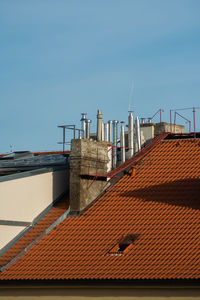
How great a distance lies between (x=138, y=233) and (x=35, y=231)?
4603mm

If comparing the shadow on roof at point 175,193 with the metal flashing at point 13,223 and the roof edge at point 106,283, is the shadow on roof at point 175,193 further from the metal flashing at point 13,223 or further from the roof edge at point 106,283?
the roof edge at point 106,283

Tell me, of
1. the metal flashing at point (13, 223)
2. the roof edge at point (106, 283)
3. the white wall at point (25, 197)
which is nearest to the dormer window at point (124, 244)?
the roof edge at point (106, 283)

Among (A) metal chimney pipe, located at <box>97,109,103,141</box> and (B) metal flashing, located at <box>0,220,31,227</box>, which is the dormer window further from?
(A) metal chimney pipe, located at <box>97,109,103,141</box>

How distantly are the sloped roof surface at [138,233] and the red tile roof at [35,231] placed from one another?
472 mm

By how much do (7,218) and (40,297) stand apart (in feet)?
13.4

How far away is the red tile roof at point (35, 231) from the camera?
99.1ft

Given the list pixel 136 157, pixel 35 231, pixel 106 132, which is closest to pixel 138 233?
pixel 35 231

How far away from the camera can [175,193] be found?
103 ft

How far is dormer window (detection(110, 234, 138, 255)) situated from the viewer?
28.5 meters

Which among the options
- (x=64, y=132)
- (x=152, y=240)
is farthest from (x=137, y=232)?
(x=64, y=132)

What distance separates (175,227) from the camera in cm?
2927

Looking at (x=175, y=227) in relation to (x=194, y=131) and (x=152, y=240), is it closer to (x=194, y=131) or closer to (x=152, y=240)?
(x=152, y=240)

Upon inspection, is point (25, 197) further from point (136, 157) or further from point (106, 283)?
point (106, 283)

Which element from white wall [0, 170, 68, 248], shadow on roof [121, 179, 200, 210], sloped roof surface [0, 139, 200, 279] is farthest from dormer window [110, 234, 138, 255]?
white wall [0, 170, 68, 248]
